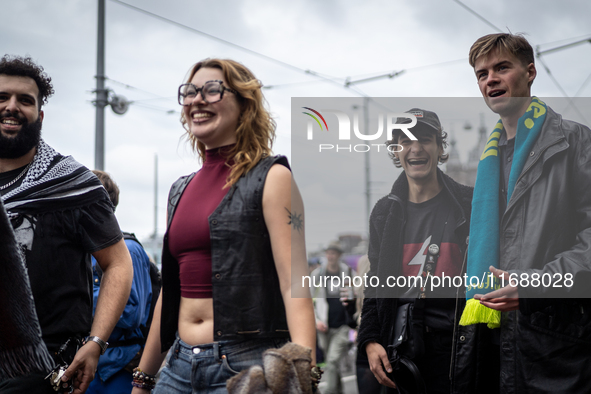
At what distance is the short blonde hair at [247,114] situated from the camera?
90.6 inches

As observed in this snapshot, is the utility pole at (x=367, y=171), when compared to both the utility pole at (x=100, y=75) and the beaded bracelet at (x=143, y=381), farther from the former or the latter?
the utility pole at (x=100, y=75)

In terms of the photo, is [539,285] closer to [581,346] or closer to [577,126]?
[581,346]

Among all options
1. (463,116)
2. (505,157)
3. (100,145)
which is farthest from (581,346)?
(100,145)

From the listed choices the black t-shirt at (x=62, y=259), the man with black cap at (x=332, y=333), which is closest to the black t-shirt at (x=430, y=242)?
the black t-shirt at (x=62, y=259)

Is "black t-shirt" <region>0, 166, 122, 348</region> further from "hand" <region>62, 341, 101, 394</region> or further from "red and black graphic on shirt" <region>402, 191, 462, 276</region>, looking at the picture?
"red and black graphic on shirt" <region>402, 191, 462, 276</region>

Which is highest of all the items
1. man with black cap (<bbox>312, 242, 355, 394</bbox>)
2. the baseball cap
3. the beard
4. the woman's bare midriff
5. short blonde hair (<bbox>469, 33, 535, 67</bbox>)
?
short blonde hair (<bbox>469, 33, 535, 67</bbox>)

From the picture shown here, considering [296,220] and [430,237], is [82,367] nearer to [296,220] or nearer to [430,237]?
[296,220]

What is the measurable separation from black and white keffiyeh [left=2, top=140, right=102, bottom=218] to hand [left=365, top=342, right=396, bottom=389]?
168 cm

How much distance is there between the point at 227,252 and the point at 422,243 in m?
1.17

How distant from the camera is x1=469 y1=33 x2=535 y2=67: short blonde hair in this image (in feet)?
8.92

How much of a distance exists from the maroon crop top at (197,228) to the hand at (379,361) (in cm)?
141

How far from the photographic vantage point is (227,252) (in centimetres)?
207

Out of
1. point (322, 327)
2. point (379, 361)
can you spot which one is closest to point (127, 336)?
point (379, 361)

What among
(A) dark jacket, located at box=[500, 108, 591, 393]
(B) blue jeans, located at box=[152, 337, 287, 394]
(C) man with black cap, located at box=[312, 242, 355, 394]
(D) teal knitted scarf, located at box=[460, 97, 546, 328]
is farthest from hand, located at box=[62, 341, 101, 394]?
(C) man with black cap, located at box=[312, 242, 355, 394]
